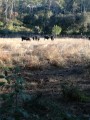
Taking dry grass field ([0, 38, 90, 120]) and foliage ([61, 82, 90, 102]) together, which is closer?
dry grass field ([0, 38, 90, 120])

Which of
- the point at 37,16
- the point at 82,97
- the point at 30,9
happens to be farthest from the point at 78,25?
the point at 82,97

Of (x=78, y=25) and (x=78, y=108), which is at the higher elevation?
(x=78, y=108)

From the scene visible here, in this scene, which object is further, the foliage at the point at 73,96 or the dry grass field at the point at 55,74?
the foliage at the point at 73,96

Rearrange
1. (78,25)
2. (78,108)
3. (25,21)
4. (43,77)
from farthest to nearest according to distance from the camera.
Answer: (25,21) < (78,25) < (43,77) < (78,108)

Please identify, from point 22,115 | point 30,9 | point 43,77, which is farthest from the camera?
point 30,9

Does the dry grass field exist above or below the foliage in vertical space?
below

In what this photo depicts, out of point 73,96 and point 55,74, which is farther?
point 55,74

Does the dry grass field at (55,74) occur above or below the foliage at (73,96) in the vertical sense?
below

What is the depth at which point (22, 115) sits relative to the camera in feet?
11.4

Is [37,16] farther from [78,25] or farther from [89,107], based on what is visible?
[89,107]

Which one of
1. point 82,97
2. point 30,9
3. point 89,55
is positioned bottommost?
point 30,9

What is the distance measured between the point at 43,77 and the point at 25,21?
61.1 metres

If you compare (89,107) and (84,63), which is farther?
(84,63)

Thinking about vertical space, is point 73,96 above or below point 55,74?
above
